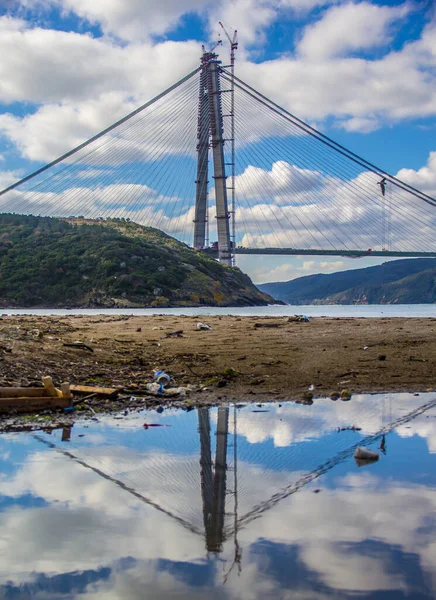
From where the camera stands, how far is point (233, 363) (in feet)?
35.9

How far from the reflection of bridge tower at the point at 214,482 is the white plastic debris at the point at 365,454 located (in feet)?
3.77

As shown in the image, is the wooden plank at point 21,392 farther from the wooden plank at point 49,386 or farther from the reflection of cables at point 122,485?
the reflection of cables at point 122,485

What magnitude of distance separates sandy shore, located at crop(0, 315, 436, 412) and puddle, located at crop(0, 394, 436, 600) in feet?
8.05

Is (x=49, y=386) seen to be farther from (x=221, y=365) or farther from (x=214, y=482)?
(x=221, y=365)

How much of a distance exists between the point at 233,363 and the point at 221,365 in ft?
0.85

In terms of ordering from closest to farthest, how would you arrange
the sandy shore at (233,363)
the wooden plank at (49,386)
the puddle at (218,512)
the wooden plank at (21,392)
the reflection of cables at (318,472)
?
the puddle at (218,512)
the reflection of cables at (318,472)
the wooden plank at (21,392)
the wooden plank at (49,386)
the sandy shore at (233,363)

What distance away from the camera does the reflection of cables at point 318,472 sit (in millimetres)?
3828

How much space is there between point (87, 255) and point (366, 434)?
2834 inches

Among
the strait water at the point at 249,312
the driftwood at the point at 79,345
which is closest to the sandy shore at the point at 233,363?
the driftwood at the point at 79,345

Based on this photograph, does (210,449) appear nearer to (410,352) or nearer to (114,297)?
(410,352)

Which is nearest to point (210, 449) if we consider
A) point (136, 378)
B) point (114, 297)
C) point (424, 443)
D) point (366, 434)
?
point (366, 434)

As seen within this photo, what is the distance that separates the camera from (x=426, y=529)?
3.54 m

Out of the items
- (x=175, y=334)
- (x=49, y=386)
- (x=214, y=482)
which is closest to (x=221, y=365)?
(x=49, y=386)

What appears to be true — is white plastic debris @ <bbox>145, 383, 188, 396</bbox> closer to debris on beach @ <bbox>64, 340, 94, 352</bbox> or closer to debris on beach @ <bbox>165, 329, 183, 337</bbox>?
debris on beach @ <bbox>64, 340, 94, 352</bbox>
